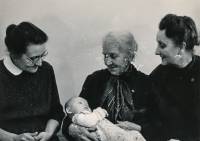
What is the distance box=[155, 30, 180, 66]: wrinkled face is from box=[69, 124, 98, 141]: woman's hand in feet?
2.09

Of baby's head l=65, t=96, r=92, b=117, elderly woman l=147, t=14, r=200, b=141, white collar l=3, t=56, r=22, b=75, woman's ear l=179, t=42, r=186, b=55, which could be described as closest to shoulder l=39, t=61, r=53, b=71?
white collar l=3, t=56, r=22, b=75

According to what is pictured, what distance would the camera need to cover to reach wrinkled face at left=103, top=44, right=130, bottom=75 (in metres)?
1.64

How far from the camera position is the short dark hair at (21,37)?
1.57m

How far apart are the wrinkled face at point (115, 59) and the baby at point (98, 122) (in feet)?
0.89

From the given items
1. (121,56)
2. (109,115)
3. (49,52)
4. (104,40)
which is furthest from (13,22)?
(109,115)

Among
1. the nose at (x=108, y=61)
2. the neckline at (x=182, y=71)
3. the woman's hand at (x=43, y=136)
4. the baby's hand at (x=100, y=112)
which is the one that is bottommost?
the woman's hand at (x=43, y=136)

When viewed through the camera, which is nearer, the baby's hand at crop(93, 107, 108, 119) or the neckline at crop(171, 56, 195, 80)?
the baby's hand at crop(93, 107, 108, 119)

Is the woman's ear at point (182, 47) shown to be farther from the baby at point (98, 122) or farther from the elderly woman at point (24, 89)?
the elderly woman at point (24, 89)

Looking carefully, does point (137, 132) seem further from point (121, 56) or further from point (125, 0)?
point (125, 0)

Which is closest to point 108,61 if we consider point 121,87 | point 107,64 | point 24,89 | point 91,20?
point 107,64

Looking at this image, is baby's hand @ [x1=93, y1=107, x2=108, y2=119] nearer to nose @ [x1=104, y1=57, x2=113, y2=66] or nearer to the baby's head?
the baby's head

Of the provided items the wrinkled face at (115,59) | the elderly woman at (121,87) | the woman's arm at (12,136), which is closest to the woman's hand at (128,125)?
the elderly woman at (121,87)

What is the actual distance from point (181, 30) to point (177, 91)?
1.24 ft

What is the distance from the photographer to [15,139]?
5.05 feet
